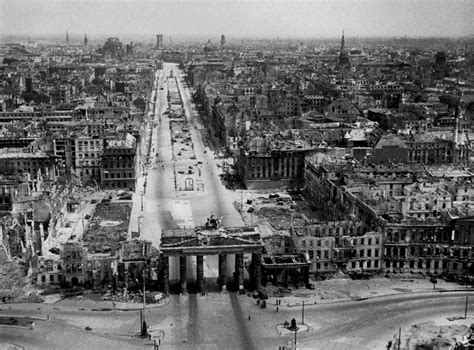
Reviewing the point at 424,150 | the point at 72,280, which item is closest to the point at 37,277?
the point at 72,280

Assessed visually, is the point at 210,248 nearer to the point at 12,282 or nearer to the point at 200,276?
the point at 200,276

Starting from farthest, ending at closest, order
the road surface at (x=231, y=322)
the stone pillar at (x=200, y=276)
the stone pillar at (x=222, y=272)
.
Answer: the stone pillar at (x=222, y=272), the stone pillar at (x=200, y=276), the road surface at (x=231, y=322)

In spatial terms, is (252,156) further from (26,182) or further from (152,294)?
(152,294)

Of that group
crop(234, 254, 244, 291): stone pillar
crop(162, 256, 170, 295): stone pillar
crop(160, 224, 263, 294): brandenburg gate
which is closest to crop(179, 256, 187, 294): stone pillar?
crop(160, 224, 263, 294): brandenburg gate

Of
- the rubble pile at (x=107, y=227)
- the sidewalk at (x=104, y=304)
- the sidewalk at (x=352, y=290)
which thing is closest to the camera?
the sidewalk at (x=104, y=304)

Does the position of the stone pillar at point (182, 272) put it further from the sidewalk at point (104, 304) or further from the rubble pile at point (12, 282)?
the rubble pile at point (12, 282)

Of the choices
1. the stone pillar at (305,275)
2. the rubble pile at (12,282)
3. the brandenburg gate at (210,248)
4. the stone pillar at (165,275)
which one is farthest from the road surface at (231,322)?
the stone pillar at (305,275)

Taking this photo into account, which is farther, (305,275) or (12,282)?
(305,275)

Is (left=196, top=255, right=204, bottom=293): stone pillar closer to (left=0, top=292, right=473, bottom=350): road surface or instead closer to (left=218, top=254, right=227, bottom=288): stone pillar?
(left=0, top=292, right=473, bottom=350): road surface

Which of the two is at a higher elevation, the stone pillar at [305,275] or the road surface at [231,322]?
the stone pillar at [305,275]

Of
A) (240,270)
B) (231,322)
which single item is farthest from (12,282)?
(231,322)
